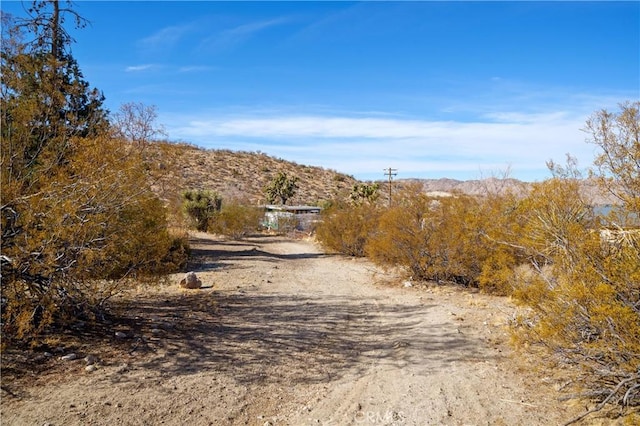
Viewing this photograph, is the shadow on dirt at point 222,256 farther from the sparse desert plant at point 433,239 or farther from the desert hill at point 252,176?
the desert hill at point 252,176

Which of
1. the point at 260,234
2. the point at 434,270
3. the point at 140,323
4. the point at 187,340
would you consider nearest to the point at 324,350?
the point at 187,340

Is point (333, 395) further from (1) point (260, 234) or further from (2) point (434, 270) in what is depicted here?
(1) point (260, 234)

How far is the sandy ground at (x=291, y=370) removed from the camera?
5109 millimetres

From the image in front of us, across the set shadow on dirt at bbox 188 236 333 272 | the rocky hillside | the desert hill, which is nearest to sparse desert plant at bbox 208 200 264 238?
shadow on dirt at bbox 188 236 333 272

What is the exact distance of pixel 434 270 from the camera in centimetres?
1372

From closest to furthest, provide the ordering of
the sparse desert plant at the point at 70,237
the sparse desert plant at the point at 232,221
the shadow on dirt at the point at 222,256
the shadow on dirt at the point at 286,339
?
the sparse desert plant at the point at 70,237 < the shadow on dirt at the point at 286,339 < the shadow on dirt at the point at 222,256 < the sparse desert plant at the point at 232,221

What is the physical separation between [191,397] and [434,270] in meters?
9.63

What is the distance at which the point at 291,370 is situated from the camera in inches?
261

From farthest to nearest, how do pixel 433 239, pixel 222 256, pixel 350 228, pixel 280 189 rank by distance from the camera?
pixel 280 189 → pixel 350 228 → pixel 222 256 → pixel 433 239

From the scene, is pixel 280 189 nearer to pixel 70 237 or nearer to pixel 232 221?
pixel 232 221

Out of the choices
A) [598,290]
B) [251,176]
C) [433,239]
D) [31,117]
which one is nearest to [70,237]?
[31,117]

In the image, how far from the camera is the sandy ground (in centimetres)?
511

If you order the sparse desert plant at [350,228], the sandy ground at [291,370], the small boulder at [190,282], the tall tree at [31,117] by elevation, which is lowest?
the sandy ground at [291,370]

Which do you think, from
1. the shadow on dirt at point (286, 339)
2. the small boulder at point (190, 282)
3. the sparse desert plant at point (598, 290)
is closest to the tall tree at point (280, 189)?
the small boulder at point (190, 282)
